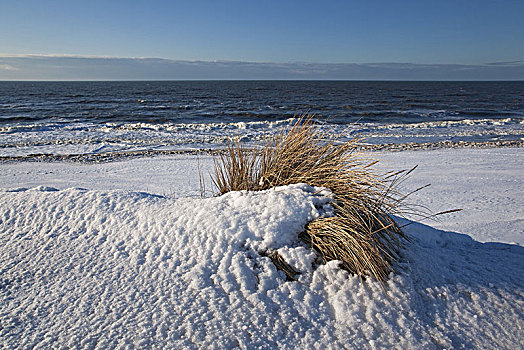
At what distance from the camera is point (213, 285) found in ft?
6.66

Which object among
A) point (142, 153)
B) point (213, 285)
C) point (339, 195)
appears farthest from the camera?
point (142, 153)

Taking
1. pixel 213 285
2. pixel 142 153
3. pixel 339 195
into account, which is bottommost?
pixel 142 153

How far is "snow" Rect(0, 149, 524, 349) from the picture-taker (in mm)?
1790

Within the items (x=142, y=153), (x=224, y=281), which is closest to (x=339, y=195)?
(x=224, y=281)

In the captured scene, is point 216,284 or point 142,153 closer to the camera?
point 216,284

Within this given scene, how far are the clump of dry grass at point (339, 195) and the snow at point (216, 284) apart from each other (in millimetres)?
109

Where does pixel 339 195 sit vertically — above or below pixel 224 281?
above

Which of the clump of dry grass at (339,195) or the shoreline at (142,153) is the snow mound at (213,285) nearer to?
the clump of dry grass at (339,195)

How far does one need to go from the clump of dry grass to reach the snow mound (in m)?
0.10

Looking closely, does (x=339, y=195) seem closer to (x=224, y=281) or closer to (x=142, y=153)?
(x=224, y=281)

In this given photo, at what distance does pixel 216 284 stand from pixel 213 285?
2 centimetres

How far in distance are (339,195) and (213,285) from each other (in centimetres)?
115

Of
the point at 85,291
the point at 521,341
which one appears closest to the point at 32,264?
the point at 85,291

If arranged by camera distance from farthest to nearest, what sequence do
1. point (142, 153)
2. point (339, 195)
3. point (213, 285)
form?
point (142, 153), point (339, 195), point (213, 285)
